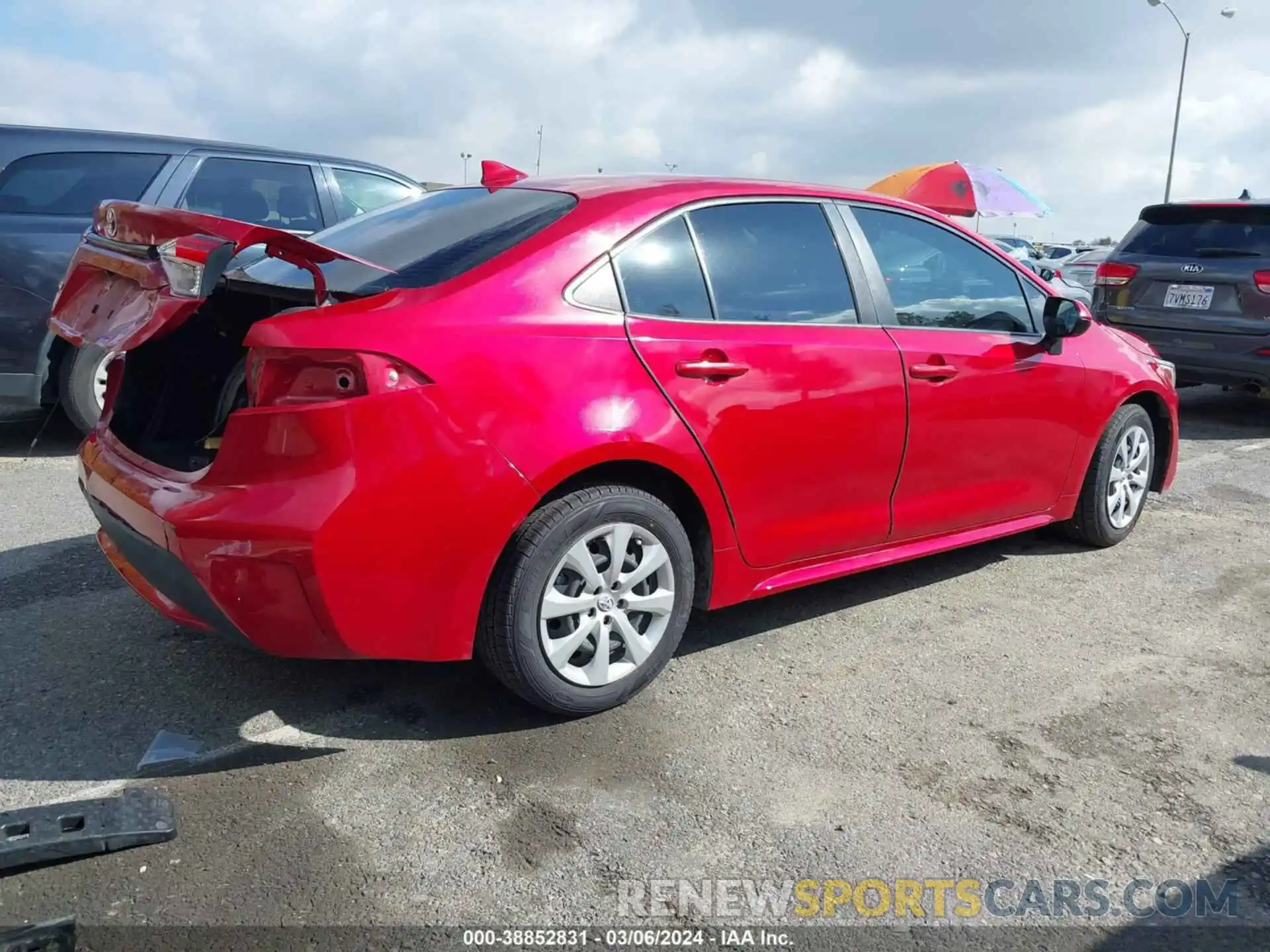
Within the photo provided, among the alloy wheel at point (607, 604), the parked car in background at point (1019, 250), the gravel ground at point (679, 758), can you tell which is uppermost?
the parked car in background at point (1019, 250)

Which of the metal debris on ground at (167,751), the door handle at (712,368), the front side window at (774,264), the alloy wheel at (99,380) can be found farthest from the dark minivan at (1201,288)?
the metal debris on ground at (167,751)

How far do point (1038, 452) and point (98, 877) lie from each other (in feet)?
11.7

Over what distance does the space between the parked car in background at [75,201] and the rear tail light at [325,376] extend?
11.3 feet

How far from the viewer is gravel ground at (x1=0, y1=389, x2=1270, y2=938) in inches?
96.1

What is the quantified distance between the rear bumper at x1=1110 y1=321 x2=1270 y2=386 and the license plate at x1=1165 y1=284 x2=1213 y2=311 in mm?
178

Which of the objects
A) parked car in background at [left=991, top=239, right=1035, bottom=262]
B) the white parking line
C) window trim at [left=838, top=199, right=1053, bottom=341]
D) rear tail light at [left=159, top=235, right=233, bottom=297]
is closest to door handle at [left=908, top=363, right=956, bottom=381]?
window trim at [left=838, top=199, right=1053, bottom=341]

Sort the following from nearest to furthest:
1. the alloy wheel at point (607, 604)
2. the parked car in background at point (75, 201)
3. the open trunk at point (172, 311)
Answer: the open trunk at point (172, 311) < the alloy wheel at point (607, 604) < the parked car in background at point (75, 201)

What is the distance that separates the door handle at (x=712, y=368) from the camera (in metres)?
3.14

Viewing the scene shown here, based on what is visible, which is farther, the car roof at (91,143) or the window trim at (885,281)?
the car roof at (91,143)

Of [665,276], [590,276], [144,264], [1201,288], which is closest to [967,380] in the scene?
[665,276]

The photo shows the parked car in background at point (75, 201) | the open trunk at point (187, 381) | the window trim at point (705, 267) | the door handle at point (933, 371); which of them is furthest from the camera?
the parked car in background at point (75, 201)

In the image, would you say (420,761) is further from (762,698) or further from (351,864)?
(762,698)

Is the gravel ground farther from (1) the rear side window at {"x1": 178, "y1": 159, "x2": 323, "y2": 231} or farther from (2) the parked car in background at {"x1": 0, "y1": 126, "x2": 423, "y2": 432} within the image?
(1) the rear side window at {"x1": 178, "y1": 159, "x2": 323, "y2": 231}

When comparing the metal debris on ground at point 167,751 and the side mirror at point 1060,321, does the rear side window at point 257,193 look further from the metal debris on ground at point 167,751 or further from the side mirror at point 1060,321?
the side mirror at point 1060,321
